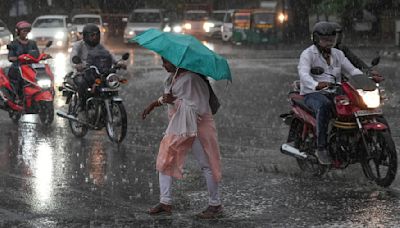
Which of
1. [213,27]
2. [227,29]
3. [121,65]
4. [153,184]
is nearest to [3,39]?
[227,29]

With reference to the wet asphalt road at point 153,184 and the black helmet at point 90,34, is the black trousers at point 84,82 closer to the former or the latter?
the black helmet at point 90,34

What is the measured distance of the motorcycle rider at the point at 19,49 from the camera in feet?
45.8

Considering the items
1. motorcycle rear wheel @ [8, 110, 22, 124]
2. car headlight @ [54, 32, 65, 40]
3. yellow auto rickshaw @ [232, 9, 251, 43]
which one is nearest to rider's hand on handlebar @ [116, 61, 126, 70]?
motorcycle rear wheel @ [8, 110, 22, 124]

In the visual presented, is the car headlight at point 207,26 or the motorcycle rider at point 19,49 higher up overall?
the motorcycle rider at point 19,49

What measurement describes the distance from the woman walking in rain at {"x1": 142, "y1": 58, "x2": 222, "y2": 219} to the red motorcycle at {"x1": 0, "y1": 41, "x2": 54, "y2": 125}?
6.57 m

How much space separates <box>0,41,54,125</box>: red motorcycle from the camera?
13984mm

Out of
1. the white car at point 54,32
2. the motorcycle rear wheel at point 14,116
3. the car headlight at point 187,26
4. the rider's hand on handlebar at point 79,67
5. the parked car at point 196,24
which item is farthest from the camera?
the parked car at point 196,24

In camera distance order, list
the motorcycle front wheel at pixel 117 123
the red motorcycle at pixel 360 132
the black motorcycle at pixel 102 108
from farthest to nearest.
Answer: the black motorcycle at pixel 102 108, the motorcycle front wheel at pixel 117 123, the red motorcycle at pixel 360 132

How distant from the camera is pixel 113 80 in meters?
12.3

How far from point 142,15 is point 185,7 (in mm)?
12097

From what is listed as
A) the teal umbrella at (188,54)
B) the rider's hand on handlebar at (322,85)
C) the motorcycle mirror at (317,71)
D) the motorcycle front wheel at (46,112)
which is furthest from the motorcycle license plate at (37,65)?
the teal umbrella at (188,54)

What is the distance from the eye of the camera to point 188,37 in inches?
306

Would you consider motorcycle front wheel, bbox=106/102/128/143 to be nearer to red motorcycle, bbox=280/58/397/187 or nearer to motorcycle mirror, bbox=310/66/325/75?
red motorcycle, bbox=280/58/397/187

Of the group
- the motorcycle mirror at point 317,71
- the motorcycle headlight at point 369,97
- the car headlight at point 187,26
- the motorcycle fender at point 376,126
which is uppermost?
the motorcycle mirror at point 317,71
